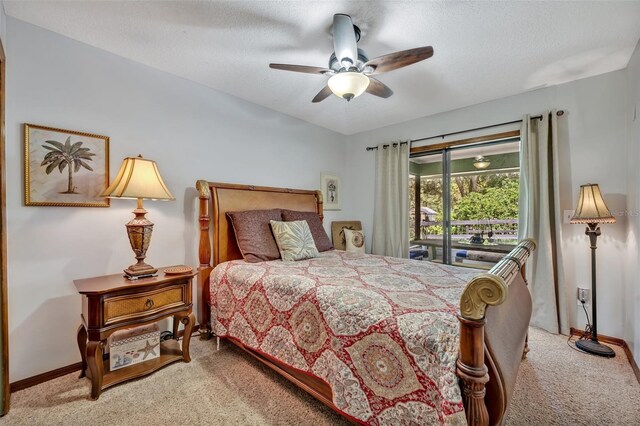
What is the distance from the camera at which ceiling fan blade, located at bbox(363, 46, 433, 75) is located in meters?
1.70

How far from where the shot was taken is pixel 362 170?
14.6 feet

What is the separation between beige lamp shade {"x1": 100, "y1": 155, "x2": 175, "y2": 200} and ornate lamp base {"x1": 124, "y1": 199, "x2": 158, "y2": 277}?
12 centimetres

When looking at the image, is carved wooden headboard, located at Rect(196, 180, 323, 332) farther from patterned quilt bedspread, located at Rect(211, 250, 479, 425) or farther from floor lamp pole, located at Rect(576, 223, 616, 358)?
floor lamp pole, located at Rect(576, 223, 616, 358)

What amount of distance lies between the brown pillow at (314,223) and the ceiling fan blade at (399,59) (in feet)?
5.62

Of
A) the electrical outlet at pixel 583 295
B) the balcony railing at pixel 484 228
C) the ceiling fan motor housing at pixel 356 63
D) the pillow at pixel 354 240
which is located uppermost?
the ceiling fan motor housing at pixel 356 63

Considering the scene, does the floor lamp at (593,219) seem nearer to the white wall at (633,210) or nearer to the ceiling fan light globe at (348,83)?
the white wall at (633,210)

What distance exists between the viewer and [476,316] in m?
0.99

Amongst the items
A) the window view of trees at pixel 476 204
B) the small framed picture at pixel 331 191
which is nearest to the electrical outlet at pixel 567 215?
the window view of trees at pixel 476 204

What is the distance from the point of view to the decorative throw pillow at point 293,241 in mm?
2625

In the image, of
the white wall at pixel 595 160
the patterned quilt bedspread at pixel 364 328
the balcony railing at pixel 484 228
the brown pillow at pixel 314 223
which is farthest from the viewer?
the balcony railing at pixel 484 228

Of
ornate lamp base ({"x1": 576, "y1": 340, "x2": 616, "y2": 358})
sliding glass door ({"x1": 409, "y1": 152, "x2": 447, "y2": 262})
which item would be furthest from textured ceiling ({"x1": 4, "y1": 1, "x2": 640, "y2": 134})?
ornate lamp base ({"x1": 576, "y1": 340, "x2": 616, "y2": 358})

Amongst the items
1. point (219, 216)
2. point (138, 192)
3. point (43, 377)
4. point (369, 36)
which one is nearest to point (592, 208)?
point (369, 36)

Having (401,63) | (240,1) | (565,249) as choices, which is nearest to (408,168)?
(565,249)

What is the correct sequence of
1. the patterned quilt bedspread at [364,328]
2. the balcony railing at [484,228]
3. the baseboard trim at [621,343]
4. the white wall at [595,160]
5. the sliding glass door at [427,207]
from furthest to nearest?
the sliding glass door at [427,207] → the balcony railing at [484,228] → the white wall at [595,160] → the baseboard trim at [621,343] → the patterned quilt bedspread at [364,328]
